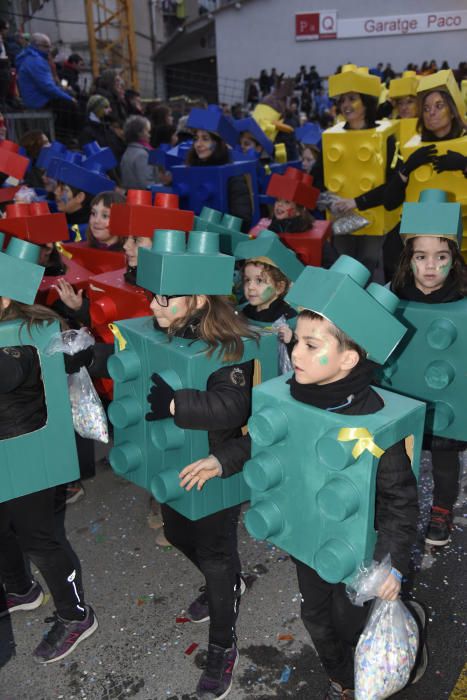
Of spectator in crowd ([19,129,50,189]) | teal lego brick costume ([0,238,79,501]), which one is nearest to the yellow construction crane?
spectator in crowd ([19,129,50,189])

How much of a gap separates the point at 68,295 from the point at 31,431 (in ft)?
2.92

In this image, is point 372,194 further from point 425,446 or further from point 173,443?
point 173,443

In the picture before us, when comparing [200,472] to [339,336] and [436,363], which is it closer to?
[339,336]

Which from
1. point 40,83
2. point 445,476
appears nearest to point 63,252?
point 445,476

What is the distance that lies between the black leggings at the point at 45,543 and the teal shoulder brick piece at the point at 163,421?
284 millimetres

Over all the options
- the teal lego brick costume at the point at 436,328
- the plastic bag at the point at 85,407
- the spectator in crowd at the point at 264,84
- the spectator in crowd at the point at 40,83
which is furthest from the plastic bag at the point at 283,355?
the spectator in crowd at the point at 264,84

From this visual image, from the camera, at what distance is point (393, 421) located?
1.62 m

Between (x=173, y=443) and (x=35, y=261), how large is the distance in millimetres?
774

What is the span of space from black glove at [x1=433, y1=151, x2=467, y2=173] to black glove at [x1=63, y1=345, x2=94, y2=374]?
2.44 meters

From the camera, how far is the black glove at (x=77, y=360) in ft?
7.45

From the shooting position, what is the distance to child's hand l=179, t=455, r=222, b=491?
1.94 meters

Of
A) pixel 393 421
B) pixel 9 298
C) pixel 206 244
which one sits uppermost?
pixel 206 244

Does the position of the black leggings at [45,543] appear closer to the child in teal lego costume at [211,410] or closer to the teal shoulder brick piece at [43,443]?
the teal shoulder brick piece at [43,443]

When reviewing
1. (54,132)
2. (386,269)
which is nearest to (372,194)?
(386,269)
